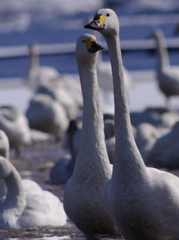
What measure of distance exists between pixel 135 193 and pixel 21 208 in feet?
6.17

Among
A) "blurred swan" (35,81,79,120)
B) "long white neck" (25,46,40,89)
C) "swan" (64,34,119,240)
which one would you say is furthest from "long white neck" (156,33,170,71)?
"swan" (64,34,119,240)

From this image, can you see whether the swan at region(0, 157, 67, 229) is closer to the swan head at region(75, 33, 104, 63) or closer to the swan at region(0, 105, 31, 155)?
the swan head at region(75, 33, 104, 63)

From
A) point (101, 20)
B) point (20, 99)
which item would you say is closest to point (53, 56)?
point (20, 99)

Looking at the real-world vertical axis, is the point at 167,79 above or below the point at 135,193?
above

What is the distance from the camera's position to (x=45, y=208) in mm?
5918

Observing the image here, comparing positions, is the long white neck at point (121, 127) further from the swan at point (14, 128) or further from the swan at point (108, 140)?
the swan at point (14, 128)

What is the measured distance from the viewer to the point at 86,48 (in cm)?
480

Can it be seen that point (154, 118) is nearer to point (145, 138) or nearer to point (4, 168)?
point (145, 138)

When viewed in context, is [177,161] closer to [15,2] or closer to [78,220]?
[78,220]

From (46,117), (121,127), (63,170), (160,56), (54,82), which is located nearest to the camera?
(121,127)

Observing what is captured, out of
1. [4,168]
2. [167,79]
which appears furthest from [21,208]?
[167,79]

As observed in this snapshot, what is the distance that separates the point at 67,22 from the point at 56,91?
25.6 metres

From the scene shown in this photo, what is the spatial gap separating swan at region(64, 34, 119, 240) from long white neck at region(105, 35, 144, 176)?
13.7 inches

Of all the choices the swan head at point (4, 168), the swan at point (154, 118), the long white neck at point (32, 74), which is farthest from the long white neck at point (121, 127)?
the long white neck at point (32, 74)
